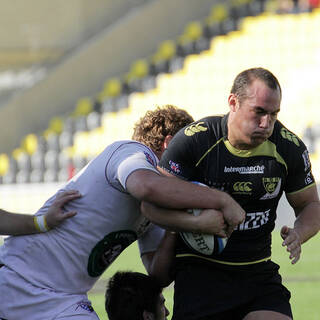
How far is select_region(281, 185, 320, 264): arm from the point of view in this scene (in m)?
4.24

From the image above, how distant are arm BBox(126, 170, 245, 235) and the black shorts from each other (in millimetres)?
647

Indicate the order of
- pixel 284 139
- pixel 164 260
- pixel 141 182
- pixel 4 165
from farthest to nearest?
pixel 4 165 < pixel 164 260 < pixel 284 139 < pixel 141 182

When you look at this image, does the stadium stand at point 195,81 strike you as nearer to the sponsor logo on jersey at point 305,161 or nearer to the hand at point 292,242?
the sponsor logo on jersey at point 305,161

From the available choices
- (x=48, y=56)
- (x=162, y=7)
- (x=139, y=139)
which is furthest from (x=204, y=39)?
(x=139, y=139)

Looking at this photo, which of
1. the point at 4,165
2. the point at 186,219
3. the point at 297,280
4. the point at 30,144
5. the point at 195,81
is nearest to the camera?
the point at 186,219

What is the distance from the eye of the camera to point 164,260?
4.68 meters

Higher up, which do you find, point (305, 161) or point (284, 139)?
point (284, 139)

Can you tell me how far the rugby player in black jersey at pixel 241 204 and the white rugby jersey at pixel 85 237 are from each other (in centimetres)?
26

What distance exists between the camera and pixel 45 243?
4.31 meters

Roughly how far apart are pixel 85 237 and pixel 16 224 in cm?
35

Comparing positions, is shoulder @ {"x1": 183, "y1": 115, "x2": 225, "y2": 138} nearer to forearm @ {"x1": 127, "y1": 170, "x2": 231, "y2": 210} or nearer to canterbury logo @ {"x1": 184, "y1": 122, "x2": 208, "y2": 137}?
canterbury logo @ {"x1": 184, "y1": 122, "x2": 208, "y2": 137}

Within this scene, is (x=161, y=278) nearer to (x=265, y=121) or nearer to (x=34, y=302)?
(x=34, y=302)

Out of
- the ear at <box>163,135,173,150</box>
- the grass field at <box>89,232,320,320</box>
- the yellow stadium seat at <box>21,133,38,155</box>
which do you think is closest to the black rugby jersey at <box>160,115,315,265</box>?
the ear at <box>163,135,173,150</box>

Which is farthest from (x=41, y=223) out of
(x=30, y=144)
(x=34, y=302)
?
(x=30, y=144)
